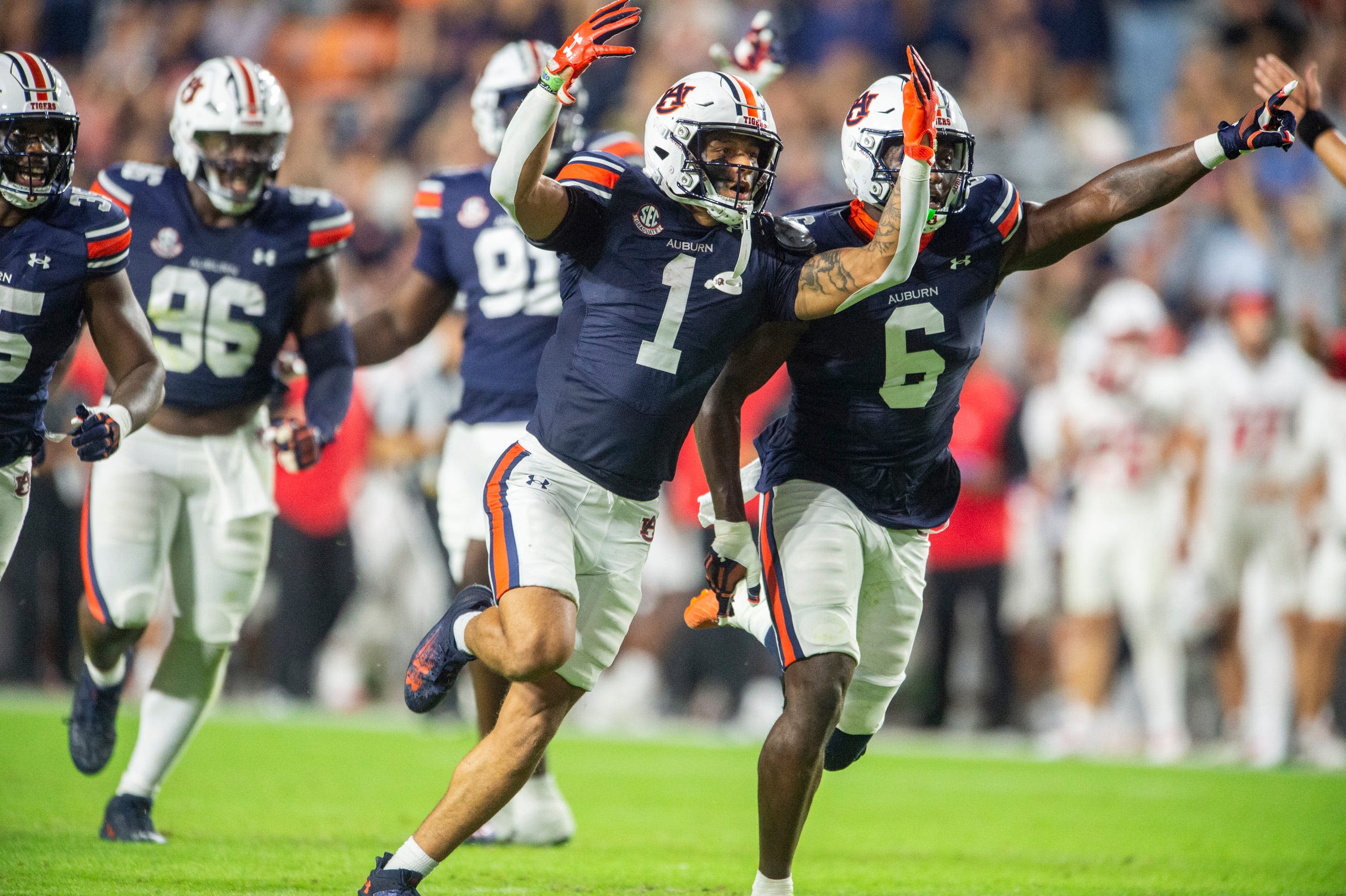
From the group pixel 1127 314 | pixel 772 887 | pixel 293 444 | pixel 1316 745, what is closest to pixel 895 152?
pixel 772 887

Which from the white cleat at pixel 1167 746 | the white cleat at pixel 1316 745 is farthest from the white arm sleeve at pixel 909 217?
the white cleat at pixel 1316 745

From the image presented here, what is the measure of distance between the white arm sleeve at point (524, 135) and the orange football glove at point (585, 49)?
36 millimetres

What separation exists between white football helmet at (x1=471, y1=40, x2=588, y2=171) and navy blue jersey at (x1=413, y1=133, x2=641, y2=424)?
13cm

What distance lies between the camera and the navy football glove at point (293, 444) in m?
5.56

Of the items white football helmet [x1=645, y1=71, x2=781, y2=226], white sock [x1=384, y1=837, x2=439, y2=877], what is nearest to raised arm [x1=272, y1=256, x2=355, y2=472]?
white football helmet [x1=645, y1=71, x2=781, y2=226]

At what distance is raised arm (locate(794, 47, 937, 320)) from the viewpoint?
4.29 meters

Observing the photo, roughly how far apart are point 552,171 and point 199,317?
1.45 metres

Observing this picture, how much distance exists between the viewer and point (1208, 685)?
35.4 feet

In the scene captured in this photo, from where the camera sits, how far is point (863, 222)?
489 centimetres

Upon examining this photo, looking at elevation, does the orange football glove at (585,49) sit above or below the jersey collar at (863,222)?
above

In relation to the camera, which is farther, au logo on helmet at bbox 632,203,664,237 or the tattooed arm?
the tattooed arm

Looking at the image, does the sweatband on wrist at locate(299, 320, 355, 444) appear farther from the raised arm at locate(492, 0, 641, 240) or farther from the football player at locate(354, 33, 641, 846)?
the raised arm at locate(492, 0, 641, 240)

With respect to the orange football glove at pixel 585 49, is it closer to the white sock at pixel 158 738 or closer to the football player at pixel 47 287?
the football player at pixel 47 287

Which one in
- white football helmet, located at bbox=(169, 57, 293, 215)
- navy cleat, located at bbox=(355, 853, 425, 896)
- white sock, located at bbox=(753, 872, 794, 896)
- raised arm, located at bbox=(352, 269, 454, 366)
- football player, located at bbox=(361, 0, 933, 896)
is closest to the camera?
navy cleat, located at bbox=(355, 853, 425, 896)
